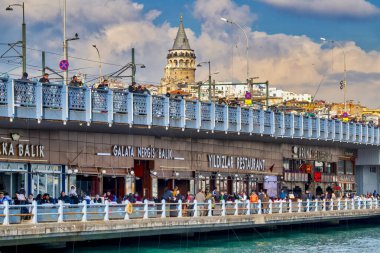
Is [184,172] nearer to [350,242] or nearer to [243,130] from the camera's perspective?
[243,130]

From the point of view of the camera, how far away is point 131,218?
43438 mm

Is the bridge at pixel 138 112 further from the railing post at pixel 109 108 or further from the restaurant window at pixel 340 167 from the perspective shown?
the restaurant window at pixel 340 167

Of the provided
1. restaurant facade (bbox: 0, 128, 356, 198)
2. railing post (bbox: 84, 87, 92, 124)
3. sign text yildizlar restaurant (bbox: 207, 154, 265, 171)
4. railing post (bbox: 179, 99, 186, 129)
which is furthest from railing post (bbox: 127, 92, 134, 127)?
sign text yildizlar restaurant (bbox: 207, 154, 265, 171)

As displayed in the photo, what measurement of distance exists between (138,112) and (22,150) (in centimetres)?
686

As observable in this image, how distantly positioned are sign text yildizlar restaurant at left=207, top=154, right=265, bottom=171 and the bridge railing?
7439 mm

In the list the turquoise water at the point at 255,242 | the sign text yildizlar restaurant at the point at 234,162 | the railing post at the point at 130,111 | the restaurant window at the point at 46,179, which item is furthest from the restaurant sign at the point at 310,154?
the restaurant window at the point at 46,179

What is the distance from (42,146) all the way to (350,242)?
65.0ft

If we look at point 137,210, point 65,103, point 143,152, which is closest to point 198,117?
point 143,152

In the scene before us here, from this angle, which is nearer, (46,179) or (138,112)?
(46,179)

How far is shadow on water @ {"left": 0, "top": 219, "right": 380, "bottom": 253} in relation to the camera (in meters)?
44.6

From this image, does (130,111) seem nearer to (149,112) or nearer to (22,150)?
(149,112)

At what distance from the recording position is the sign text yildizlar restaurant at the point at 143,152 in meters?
56.6

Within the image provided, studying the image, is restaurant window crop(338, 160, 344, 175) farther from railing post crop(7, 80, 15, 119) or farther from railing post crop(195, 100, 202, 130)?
railing post crop(7, 80, 15, 119)

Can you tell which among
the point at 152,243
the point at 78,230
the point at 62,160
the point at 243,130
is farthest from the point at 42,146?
the point at 243,130
